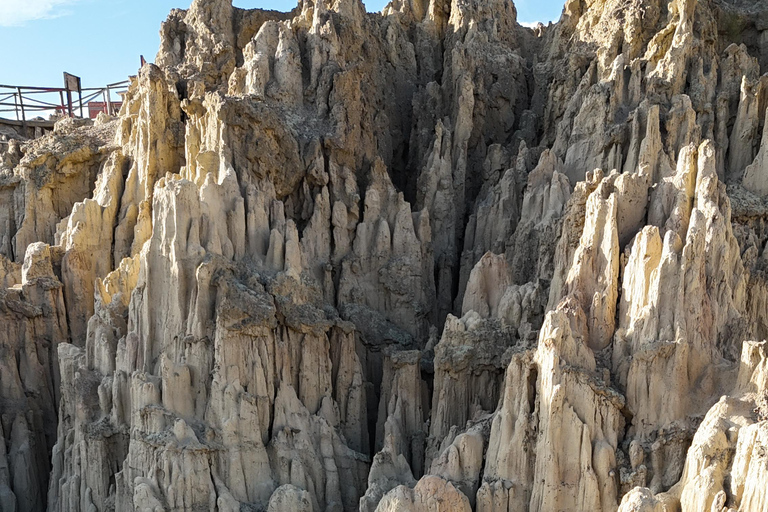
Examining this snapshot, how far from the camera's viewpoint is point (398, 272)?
153 ft

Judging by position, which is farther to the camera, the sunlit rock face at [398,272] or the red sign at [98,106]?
the red sign at [98,106]

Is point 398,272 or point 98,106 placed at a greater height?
point 98,106

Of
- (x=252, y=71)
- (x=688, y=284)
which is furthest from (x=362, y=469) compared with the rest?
(x=252, y=71)

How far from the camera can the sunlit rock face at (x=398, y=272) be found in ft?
122

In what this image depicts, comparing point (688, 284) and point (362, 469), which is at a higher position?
point (688, 284)

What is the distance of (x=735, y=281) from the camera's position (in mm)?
39375

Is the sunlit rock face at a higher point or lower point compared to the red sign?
lower

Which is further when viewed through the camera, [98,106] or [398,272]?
[98,106]

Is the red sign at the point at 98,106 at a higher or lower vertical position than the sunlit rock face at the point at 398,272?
higher

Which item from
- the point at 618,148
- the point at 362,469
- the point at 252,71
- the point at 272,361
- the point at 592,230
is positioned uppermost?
the point at 252,71

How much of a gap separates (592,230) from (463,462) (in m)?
8.73

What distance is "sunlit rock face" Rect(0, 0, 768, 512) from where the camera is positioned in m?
37.2

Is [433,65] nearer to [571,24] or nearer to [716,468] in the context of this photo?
[571,24]

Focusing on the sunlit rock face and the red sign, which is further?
the red sign
